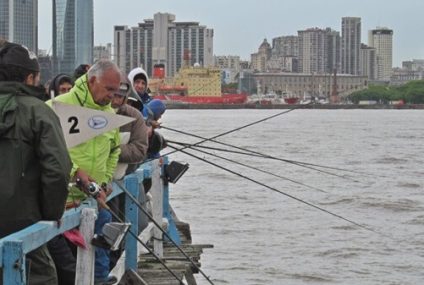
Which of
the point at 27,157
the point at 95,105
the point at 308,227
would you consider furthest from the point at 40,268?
the point at 308,227

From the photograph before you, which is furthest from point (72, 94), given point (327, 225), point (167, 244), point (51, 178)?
point (327, 225)

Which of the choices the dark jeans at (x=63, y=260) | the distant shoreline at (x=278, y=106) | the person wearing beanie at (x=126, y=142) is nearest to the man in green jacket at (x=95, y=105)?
the dark jeans at (x=63, y=260)

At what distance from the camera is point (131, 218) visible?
675cm

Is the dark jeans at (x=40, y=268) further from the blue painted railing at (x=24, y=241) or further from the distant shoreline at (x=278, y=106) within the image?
the distant shoreline at (x=278, y=106)

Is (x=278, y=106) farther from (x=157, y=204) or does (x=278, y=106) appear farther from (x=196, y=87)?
(x=157, y=204)

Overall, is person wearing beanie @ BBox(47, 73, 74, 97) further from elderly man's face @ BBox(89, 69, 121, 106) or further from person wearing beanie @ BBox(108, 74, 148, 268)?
elderly man's face @ BBox(89, 69, 121, 106)

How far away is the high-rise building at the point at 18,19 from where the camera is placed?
12828 mm

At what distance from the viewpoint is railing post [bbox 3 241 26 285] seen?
3.77 m

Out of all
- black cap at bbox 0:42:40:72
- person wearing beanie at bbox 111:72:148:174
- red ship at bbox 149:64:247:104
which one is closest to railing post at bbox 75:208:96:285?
black cap at bbox 0:42:40:72

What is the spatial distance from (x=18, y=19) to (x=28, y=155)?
925 cm

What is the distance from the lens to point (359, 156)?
140 feet

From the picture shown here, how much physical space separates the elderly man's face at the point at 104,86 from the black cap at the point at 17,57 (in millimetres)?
945

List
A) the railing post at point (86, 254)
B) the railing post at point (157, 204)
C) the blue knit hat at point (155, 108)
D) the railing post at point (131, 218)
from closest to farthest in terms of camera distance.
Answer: the railing post at point (86, 254) → the railing post at point (131, 218) → the railing post at point (157, 204) → the blue knit hat at point (155, 108)

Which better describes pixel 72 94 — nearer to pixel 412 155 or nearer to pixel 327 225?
pixel 327 225
